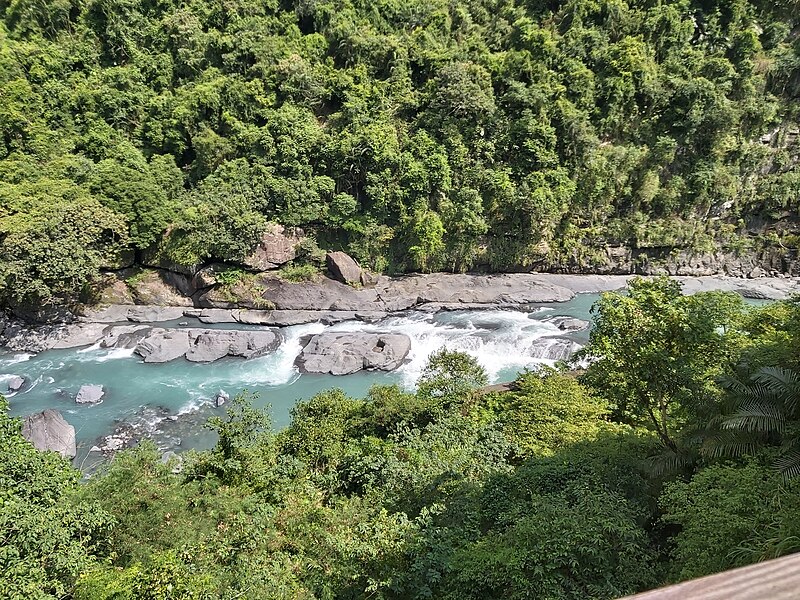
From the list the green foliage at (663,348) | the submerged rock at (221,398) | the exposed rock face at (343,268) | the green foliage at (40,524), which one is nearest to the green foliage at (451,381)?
the green foliage at (663,348)

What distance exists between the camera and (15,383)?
19391mm

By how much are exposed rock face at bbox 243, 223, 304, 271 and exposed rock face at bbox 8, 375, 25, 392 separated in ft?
38.8

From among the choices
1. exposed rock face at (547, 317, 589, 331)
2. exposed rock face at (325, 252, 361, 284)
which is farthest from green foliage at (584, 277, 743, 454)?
exposed rock face at (325, 252, 361, 284)

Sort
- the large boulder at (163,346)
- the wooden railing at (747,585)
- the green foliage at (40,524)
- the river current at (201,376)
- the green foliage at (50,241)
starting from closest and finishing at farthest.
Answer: the wooden railing at (747,585) < the green foliage at (40,524) < the river current at (201,376) < the large boulder at (163,346) < the green foliage at (50,241)

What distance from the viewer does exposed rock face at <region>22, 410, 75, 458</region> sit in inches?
584

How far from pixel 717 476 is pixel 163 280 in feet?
93.0

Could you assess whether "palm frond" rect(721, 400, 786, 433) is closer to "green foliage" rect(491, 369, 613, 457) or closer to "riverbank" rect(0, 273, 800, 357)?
"green foliage" rect(491, 369, 613, 457)

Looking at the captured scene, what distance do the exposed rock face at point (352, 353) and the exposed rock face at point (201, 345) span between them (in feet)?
7.81

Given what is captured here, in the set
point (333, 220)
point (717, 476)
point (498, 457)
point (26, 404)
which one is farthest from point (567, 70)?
point (26, 404)

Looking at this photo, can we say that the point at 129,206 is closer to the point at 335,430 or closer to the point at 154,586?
the point at 335,430

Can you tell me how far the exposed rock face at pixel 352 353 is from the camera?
21.2 meters

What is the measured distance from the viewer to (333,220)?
2955cm

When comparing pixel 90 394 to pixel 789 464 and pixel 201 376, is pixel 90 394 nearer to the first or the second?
pixel 201 376

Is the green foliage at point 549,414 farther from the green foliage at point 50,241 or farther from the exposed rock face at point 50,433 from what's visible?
the green foliage at point 50,241
